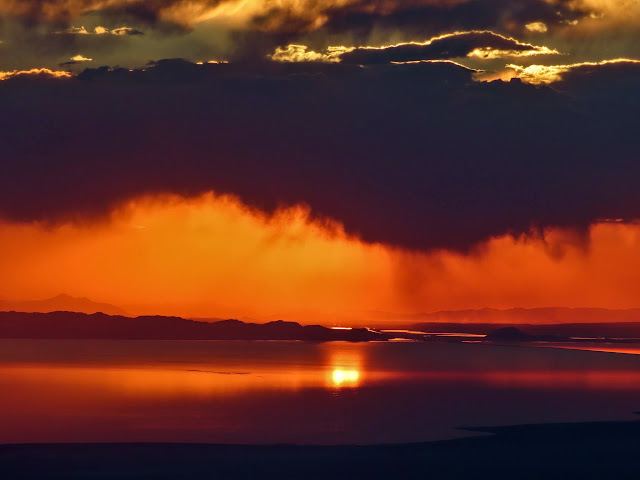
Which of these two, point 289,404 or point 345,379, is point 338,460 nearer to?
point 289,404

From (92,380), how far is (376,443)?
167 ft

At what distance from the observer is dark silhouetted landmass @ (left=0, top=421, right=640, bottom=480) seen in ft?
94.2

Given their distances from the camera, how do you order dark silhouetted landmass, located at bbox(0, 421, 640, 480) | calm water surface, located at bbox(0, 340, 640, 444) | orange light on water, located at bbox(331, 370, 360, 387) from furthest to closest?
orange light on water, located at bbox(331, 370, 360, 387)
calm water surface, located at bbox(0, 340, 640, 444)
dark silhouetted landmass, located at bbox(0, 421, 640, 480)

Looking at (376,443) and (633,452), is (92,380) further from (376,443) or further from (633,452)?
(633,452)

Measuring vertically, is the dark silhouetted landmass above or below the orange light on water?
below

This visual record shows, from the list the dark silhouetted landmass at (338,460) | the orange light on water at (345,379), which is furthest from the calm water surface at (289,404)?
the dark silhouetted landmass at (338,460)

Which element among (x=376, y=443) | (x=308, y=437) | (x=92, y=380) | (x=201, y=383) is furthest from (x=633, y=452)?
(x=92, y=380)

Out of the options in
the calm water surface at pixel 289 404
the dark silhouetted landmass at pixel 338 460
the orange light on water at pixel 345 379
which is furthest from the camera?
the orange light on water at pixel 345 379

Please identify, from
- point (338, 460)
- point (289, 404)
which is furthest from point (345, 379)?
point (338, 460)

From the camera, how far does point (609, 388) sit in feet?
230

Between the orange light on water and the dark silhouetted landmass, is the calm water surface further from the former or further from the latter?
the dark silhouetted landmass

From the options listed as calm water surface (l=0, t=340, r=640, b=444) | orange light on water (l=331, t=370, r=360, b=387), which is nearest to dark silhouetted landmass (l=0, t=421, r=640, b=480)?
calm water surface (l=0, t=340, r=640, b=444)

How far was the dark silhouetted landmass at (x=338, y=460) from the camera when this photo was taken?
2870cm

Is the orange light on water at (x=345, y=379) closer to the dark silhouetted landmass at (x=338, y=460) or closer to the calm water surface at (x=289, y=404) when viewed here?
the calm water surface at (x=289, y=404)
